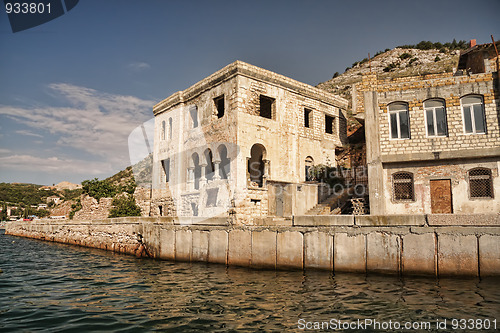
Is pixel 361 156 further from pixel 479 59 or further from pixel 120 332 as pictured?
pixel 120 332

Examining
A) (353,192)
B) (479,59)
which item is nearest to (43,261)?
(353,192)

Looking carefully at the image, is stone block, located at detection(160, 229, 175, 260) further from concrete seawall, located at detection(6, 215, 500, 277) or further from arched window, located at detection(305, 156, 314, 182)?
arched window, located at detection(305, 156, 314, 182)

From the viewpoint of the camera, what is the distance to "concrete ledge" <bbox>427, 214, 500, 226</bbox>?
941 cm

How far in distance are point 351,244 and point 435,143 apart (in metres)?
7.53

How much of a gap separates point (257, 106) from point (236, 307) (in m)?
14.1

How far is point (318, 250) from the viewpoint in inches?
433

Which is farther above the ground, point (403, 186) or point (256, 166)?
point (256, 166)

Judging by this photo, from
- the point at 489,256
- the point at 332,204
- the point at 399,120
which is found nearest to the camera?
the point at 489,256

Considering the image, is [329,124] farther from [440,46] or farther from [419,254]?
[440,46]

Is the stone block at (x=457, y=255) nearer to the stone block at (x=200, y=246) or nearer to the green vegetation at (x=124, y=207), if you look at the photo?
the stone block at (x=200, y=246)

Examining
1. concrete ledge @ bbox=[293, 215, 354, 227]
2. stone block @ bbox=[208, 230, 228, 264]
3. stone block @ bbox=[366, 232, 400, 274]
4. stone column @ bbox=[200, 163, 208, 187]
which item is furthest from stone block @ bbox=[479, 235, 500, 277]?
stone column @ bbox=[200, 163, 208, 187]

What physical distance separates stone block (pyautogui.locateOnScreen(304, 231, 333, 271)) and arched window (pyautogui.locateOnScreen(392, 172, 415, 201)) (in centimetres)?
612

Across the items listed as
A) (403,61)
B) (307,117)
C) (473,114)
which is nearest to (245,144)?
(307,117)

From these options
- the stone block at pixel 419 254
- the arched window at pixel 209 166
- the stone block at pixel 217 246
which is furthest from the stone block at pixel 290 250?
the arched window at pixel 209 166
